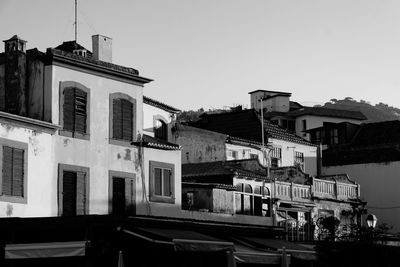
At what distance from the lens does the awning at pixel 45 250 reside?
80.4 feet

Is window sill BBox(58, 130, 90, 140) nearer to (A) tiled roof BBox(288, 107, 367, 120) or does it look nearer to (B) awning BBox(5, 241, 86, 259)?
(B) awning BBox(5, 241, 86, 259)

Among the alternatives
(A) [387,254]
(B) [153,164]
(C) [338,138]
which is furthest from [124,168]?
(C) [338,138]

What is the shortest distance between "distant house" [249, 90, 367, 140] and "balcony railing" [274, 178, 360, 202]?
14957mm

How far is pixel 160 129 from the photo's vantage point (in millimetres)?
48375

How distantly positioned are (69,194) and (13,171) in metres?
3.51

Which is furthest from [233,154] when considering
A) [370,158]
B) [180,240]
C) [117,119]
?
[180,240]

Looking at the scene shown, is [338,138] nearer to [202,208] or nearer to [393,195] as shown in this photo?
[393,195]

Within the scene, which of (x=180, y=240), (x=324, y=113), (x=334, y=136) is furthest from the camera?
(x=324, y=113)

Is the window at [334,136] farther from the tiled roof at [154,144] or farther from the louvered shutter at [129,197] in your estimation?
the louvered shutter at [129,197]

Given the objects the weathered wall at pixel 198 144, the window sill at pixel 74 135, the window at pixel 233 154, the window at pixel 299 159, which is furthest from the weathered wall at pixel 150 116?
the window at pixel 299 159

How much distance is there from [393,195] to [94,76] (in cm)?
3252

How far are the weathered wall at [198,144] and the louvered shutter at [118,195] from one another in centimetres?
1727

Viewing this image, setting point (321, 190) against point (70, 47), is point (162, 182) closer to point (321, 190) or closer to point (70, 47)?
point (70, 47)

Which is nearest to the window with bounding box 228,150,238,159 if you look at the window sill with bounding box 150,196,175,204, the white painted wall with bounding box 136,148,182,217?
the white painted wall with bounding box 136,148,182,217
